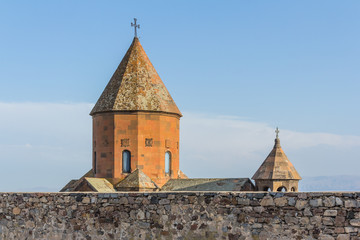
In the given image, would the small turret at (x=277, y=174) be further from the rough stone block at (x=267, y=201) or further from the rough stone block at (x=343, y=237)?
the rough stone block at (x=343, y=237)

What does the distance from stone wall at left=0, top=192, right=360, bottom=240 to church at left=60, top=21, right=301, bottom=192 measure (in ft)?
57.3

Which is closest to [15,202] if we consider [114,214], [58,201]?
[58,201]

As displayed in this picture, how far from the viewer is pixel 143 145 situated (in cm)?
3062

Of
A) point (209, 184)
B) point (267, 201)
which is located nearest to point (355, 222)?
point (267, 201)

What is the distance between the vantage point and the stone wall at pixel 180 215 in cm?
849

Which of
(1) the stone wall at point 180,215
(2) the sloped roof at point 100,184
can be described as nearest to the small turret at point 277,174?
(2) the sloped roof at point 100,184

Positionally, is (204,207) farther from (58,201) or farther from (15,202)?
(15,202)

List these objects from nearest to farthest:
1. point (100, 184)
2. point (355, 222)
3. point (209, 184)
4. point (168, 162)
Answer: point (355, 222) → point (100, 184) → point (209, 184) → point (168, 162)

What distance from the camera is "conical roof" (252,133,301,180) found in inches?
1132

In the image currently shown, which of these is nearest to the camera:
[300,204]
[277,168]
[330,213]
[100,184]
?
[330,213]

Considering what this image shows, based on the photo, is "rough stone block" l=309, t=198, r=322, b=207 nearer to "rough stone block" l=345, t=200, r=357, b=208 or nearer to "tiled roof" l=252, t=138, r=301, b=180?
"rough stone block" l=345, t=200, r=357, b=208

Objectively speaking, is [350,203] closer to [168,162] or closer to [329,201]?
[329,201]

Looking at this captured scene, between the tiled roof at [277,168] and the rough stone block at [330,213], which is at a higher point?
the tiled roof at [277,168]

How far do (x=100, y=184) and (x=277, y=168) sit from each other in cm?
941
